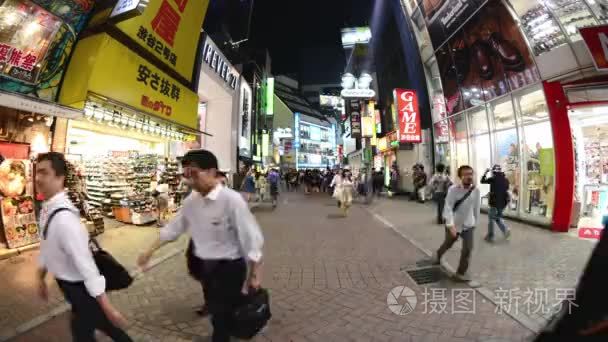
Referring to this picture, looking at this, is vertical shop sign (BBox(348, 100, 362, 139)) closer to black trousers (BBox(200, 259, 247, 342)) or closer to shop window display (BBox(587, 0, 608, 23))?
shop window display (BBox(587, 0, 608, 23))

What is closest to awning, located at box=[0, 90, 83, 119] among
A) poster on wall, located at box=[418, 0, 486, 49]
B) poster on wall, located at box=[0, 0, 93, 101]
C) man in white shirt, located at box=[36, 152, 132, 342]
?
poster on wall, located at box=[0, 0, 93, 101]

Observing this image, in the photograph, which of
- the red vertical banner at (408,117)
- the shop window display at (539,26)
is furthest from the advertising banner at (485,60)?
the red vertical banner at (408,117)

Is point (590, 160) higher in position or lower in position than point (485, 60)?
lower

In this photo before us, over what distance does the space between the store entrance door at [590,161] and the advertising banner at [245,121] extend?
21489mm

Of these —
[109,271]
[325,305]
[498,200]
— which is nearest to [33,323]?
[109,271]

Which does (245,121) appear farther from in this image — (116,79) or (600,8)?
(600,8)

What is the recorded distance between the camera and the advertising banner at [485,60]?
392 inches

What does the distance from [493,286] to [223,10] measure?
22.3m

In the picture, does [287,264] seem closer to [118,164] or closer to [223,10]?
[118,164]

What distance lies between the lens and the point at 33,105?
5.74 metres

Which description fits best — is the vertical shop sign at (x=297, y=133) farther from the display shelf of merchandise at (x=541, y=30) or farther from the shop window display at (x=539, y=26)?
the display shelf of merchandise at (x=541, y=30)

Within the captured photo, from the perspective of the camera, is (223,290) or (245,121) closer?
(223,290)

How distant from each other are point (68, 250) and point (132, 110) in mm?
7964

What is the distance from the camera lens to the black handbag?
2.42 meters
